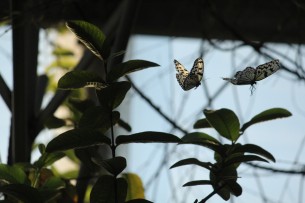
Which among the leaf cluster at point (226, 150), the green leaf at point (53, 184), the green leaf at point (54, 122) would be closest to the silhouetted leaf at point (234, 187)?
the leaf cluster at point (226, 150)

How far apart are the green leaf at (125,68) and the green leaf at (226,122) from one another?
0.10 m

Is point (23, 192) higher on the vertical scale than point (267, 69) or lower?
lower

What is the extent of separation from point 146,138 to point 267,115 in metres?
0.15

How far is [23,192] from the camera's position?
22.3 inches

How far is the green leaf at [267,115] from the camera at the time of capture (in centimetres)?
63

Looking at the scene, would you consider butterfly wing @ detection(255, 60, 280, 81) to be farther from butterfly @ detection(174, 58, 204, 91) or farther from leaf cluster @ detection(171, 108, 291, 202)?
leaf cluster @ detection(171, 108, 291, 202)

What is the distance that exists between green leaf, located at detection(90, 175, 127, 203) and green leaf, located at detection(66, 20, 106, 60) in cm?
13

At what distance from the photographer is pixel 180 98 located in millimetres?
1249

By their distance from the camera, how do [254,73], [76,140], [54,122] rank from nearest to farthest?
[254,73] < [76,140] < [54,122]

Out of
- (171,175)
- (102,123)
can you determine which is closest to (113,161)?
(102,123)

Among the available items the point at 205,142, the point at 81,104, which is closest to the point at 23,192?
the point at 205,142

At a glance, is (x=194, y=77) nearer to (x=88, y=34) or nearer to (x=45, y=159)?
(x=88, y=34)

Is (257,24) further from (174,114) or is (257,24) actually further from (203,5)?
(174,114)

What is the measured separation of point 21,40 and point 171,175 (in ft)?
1.44
